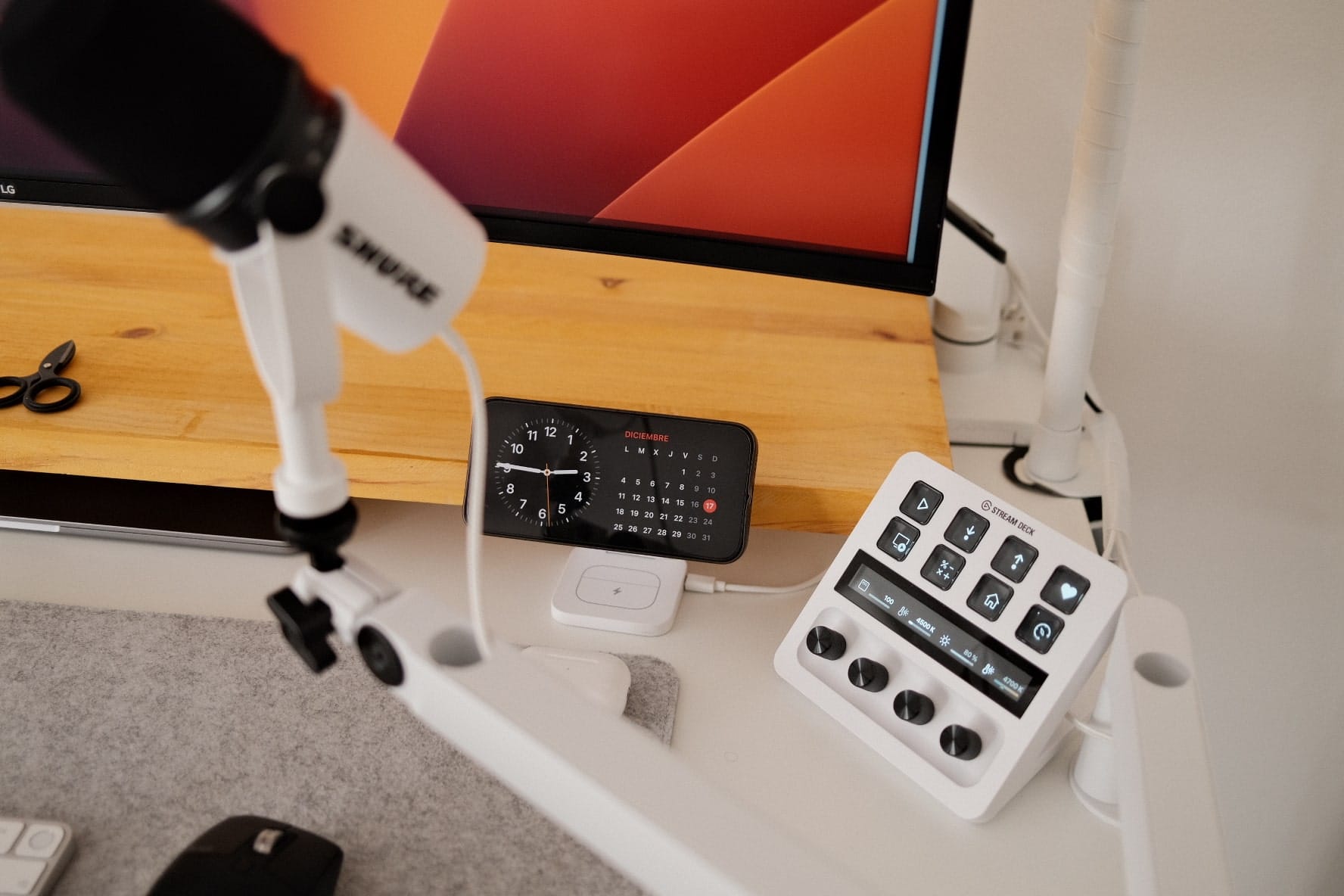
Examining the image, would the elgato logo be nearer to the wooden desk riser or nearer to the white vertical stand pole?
the wooden desk riser

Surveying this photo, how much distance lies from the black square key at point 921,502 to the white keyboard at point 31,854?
0.48 meters

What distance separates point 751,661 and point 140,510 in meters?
0.46

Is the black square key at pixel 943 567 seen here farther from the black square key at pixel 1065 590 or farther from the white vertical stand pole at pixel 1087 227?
the white vertical stand pole at pixel 1087 227

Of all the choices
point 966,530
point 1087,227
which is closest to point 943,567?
point 966,530

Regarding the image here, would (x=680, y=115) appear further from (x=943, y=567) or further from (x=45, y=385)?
(x=45, y=385)

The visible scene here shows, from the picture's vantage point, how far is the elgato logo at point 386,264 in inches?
12.8

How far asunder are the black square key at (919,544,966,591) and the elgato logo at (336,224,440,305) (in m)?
0.36

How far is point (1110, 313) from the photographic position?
0.99m

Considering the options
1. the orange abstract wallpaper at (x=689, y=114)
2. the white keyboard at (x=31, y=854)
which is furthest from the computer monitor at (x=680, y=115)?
the white keyboard at (x=31, y=854)

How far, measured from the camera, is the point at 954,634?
0.59m

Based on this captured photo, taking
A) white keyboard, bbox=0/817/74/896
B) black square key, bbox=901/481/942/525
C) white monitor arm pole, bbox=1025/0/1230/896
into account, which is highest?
white monitor arm pole, bbox=1025/0/1230/896

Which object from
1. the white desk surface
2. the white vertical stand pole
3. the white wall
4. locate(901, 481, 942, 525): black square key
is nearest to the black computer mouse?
the white desk surface

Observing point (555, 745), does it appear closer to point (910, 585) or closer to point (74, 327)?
point (910, 585)

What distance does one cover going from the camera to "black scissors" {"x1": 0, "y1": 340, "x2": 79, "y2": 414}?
0.73 m
